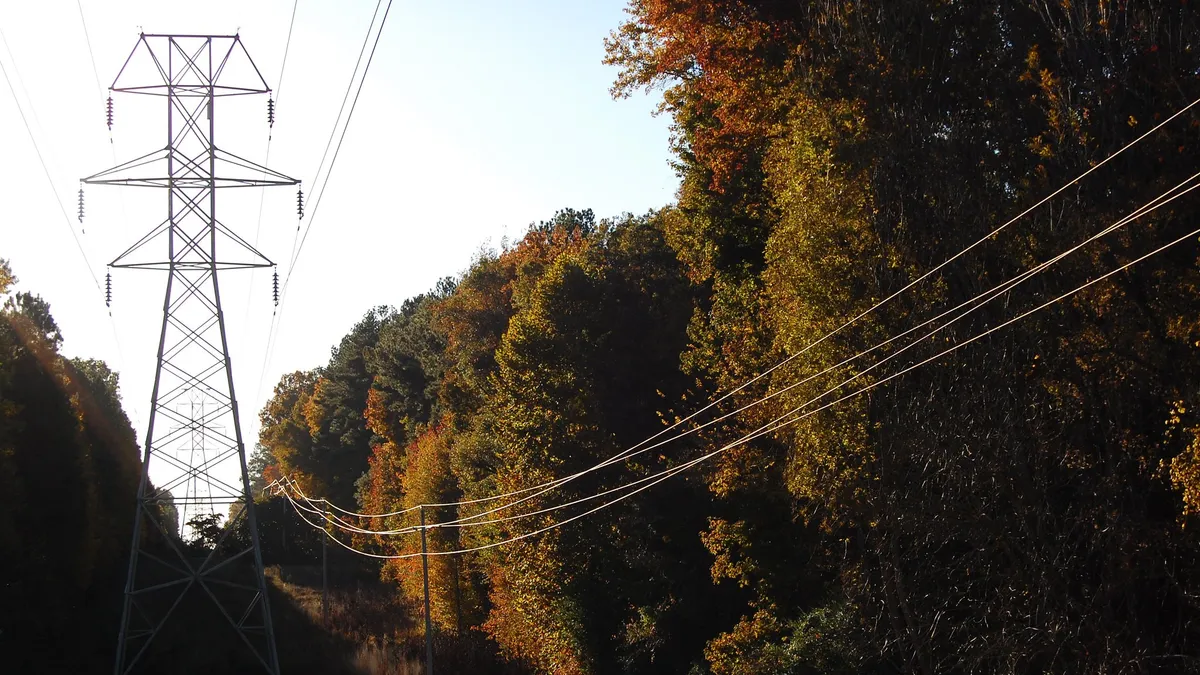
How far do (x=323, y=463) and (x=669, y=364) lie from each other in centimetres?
7192

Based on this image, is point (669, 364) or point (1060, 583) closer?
point (1060, 583)

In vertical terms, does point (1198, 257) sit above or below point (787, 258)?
below

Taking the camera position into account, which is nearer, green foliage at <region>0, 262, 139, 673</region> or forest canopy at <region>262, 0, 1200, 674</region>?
forest canopy at <region>262, 0, 1200, 674</region>

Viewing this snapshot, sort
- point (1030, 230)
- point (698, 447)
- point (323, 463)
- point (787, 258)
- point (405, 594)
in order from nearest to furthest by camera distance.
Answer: point (1030, 230)
point (787, 258)
point (698, 447)
point (405, 594)
point (323, 463)

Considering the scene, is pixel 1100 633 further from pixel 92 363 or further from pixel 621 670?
pixel 92 363

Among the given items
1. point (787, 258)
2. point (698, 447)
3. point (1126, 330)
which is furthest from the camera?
point (698, 447)

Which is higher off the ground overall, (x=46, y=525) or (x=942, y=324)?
(x=46, y=525)

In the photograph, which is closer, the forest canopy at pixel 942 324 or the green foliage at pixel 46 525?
the forest canopy at pixel 942 324

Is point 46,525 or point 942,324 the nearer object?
point 942,324

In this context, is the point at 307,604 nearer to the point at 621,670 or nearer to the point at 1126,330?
the point at 621,670

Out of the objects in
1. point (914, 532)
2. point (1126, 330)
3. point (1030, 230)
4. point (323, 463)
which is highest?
point (323, 463)

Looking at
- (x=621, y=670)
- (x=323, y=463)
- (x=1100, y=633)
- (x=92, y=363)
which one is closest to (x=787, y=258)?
(x=1100, y=633)

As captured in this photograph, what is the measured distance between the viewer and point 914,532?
72.5 feet

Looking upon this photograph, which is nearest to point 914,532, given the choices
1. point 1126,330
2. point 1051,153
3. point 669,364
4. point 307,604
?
point 1126,330
